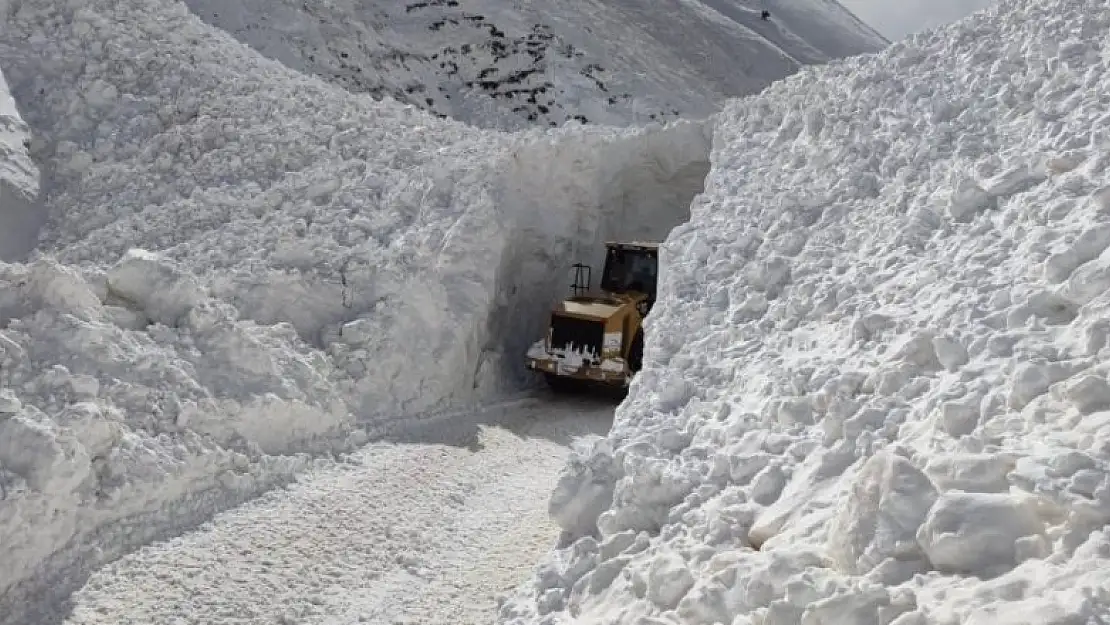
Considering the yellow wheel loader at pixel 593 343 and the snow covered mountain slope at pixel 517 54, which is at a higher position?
the snow covered mountain slope at pixel 517 54

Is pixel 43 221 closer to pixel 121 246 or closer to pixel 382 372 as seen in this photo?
pixel 121 246

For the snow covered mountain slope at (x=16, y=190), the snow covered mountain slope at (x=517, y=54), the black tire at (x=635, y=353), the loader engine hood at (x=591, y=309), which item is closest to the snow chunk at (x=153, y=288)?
the snow covered mountain slope at (x=16, y=190)

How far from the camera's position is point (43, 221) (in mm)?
15016

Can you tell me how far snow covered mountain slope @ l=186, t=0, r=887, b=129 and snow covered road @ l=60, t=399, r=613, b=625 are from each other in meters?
27.4

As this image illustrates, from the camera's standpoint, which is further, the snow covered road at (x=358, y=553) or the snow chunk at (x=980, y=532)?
the snow covered road at (x=358, y=553)

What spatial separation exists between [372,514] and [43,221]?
9.55 meters

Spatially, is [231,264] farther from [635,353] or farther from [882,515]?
[882,515]

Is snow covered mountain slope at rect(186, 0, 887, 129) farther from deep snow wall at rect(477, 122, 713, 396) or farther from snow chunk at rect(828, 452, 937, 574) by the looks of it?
snow chunk at rect(828, 452, 937, 574)

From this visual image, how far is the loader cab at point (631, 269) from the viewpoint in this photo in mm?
16297

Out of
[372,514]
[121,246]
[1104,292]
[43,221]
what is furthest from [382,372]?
[1104,292]

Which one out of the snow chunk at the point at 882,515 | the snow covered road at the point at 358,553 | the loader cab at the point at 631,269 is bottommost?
the snow covered road at the point at 358,553

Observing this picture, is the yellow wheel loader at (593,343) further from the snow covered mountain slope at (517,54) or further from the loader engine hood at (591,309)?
the snow covered mountain slope at (517,54)

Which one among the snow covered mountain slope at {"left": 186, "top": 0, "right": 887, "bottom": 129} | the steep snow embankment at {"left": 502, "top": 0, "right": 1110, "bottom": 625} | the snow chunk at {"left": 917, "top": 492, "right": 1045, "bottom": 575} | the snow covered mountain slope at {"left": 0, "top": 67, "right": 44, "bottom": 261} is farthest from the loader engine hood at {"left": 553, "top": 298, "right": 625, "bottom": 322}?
the snow covered mountain slope at {"left": 186, "top": 0, "right": 887, "bottom": 129}

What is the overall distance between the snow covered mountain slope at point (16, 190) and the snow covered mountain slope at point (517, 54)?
62.4 ft
